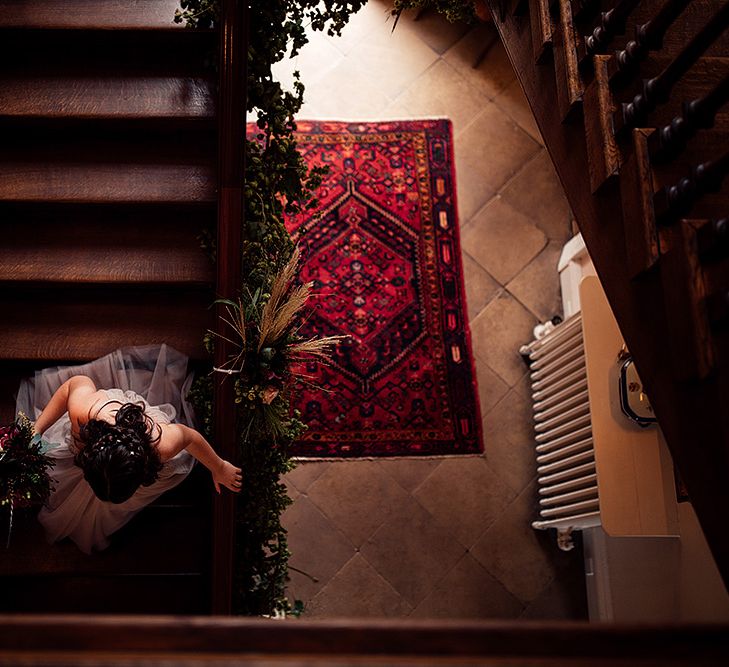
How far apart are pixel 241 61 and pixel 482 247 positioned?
7.43 feet

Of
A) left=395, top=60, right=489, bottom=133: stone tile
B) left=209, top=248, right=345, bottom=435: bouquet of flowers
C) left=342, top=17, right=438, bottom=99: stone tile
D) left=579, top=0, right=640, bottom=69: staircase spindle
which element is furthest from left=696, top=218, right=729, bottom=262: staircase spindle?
left=342, top=17, right=438, bottom=99: stone tile

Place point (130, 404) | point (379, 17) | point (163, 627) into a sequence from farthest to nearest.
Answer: point (379, 17), point (130, 404), point (163, 627)

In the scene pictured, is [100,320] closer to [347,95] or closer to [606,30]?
[606,30]

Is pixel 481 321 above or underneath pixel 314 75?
underneath

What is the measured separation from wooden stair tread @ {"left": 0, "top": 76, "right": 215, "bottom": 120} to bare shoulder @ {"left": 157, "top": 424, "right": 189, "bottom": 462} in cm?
133

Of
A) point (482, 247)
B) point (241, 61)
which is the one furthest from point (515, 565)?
point (241, 61)

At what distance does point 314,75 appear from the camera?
490cm

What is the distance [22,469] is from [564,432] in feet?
8.75

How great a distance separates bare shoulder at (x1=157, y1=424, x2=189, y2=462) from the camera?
2777 millimetres

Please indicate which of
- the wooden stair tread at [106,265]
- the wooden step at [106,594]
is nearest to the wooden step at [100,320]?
the wooden stair tread at [106,265]

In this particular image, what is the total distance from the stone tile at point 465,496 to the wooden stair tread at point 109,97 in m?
2.45

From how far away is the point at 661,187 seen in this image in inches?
76.6

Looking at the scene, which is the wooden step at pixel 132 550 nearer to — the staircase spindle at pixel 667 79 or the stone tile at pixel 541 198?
the staircase spindle at pixel 667 79

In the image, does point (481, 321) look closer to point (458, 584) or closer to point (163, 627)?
point (458, 584)
